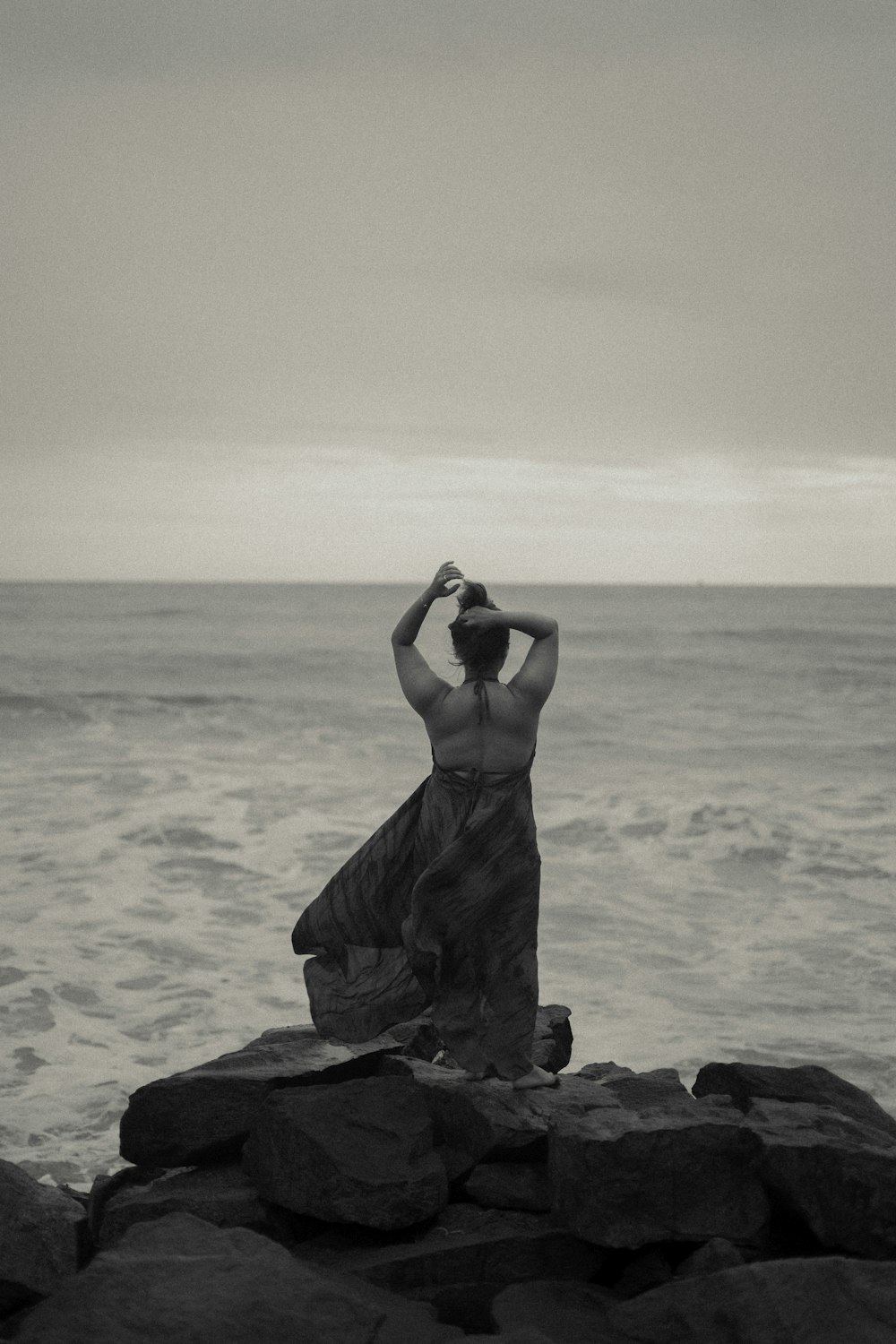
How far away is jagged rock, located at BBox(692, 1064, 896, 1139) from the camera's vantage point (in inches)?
222

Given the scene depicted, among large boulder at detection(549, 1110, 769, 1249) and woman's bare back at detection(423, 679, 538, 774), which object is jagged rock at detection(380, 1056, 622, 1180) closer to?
A: large boulder at detection(549, 1110, 769, 1249)

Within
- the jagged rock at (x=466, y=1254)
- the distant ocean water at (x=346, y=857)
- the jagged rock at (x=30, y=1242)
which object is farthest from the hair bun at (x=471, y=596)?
the distant ocean water at (x=346, y=857)

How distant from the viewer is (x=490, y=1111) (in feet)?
16.6

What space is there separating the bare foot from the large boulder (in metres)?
0.58

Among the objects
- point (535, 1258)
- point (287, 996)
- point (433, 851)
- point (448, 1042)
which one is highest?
point (433, 851)

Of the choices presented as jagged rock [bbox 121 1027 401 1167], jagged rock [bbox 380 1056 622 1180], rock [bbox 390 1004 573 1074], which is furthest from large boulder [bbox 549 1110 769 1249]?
rock [bbox 390 1004 573 1074]

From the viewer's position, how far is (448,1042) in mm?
5410

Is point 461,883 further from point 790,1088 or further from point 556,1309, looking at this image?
point 790,1088

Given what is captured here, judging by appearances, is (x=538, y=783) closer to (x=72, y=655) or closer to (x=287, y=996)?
(x=287, y=996)

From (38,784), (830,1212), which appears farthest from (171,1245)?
(38,784)

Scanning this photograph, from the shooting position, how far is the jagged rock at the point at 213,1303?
12.6ft

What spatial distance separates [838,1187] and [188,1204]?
7.79 feet

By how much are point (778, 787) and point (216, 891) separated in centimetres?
993

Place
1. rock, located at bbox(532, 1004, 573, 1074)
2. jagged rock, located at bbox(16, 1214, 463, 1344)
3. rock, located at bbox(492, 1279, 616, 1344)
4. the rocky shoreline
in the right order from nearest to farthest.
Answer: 1. jagged rock, located at bbox(16, 1214, 463, 1344)
2. the rocky shoreline
3. rock, located at bbox(492, 1279, 616, 1344)
4. rock, located at bbox(532, 1004, 573, 1074)
